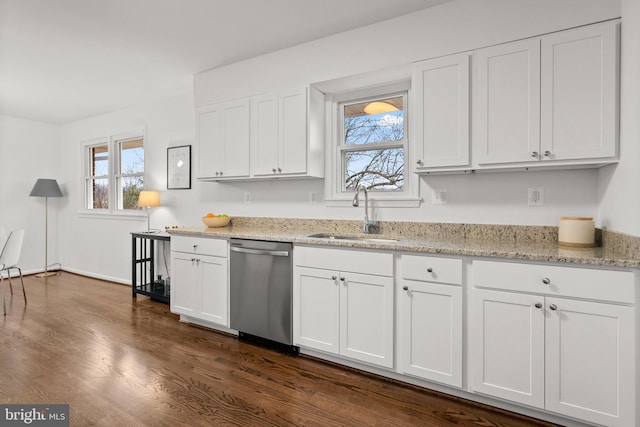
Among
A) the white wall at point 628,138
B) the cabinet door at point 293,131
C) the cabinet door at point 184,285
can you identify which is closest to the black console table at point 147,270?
the cabinet door at point 184,285

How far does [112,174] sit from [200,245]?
10.2ft

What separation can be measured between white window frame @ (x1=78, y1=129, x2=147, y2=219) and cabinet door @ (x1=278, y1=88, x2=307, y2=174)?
8.62 feet

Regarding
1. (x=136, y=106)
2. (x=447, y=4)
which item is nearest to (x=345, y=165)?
(x=447, y=4)

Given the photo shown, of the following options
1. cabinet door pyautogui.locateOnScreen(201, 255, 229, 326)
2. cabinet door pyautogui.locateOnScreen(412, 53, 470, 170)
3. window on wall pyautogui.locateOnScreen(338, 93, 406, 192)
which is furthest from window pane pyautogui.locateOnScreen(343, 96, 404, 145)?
cabinet door pyautogui.locateOnScreen(201, 255, 229, 326)

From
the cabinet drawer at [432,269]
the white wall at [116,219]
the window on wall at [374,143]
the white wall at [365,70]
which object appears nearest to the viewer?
the cabinet drawer at [432,269]

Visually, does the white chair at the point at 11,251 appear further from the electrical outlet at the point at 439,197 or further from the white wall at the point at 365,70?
the electrical outlet at the point at 439,197

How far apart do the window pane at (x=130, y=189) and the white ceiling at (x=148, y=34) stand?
1374mm

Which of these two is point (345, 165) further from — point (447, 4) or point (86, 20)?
point (86, 20)

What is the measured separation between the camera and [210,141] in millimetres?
3455

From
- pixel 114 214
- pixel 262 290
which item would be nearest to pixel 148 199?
pixel 114 214

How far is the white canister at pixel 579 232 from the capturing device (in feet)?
6.48

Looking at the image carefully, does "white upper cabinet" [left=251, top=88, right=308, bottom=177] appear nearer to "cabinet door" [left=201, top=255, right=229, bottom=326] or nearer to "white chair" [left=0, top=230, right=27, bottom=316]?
"cabinet door" [left=201, top=255, right=229, bottom=326]

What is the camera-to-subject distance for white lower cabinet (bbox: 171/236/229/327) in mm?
2961

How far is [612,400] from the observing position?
1.63 metres
